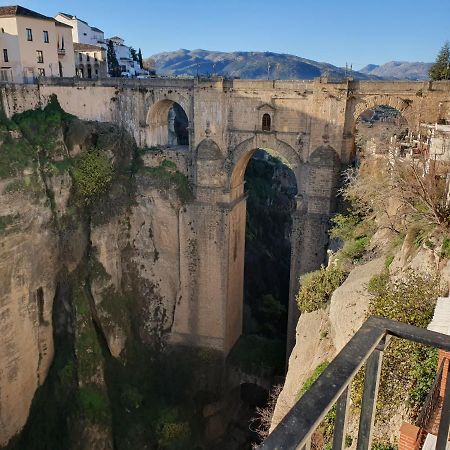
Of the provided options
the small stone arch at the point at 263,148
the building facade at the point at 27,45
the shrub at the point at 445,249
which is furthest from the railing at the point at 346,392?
the building facade at the point at 27,45

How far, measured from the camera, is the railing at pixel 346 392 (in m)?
1.95

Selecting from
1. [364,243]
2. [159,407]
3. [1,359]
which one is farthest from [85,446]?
[364,243]

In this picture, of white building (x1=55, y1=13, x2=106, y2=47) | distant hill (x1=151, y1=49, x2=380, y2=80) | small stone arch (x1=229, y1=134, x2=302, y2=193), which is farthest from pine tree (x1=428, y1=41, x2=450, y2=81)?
distant hill (x1=151, y1=49, x2=380, y2=80)

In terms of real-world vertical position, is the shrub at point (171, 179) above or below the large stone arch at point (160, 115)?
below

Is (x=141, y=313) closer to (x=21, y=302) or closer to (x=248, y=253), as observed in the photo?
(x=21, y=302)

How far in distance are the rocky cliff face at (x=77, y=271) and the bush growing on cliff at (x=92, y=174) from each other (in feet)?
0.17

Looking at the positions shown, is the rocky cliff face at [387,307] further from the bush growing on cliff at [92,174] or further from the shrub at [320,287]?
the bush growing on cliff at [92,174]

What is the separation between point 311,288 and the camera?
1755cm

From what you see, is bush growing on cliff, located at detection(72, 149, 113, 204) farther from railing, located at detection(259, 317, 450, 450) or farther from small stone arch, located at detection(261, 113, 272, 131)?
railing, located at detection(259, 317, 450, 450)

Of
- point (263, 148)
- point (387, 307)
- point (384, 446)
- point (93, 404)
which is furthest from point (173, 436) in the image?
point (384, 446)

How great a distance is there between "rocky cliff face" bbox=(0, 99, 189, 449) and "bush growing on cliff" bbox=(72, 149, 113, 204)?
0.05 meters

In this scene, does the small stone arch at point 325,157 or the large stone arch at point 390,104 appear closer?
the large stone arch at point 390,104

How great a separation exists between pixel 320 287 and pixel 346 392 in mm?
15172

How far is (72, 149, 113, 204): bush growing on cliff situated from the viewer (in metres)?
23.6
